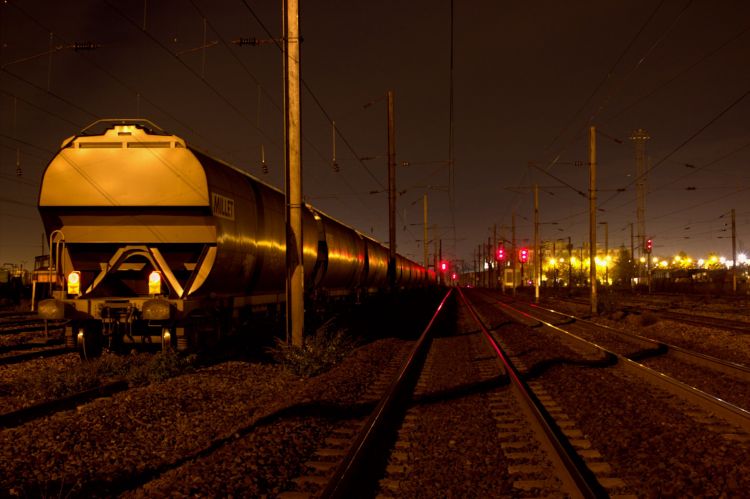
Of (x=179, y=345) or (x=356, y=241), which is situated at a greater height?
(x=356, y=241)

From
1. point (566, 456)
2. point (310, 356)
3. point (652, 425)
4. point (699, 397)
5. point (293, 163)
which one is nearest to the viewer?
point (566, 456)

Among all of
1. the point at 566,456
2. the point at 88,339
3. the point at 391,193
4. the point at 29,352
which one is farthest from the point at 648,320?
the point at 29,352

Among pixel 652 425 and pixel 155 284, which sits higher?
pixel 155 284

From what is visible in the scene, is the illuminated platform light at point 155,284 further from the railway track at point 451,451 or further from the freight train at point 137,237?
the railway track at point 451,451

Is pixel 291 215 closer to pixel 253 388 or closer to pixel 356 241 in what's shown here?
pixel 253 388

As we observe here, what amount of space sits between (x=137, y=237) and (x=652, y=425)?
8787 millimetres

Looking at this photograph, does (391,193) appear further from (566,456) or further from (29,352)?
(566,456)

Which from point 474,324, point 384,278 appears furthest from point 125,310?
point 384,278

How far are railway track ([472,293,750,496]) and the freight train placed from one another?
6.20 metres

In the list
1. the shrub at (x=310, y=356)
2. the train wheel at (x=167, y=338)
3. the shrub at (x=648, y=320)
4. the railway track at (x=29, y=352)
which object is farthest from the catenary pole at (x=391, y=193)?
the train wheel at (x=167, y=338)

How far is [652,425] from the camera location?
690cm

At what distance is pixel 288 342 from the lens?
11.7m

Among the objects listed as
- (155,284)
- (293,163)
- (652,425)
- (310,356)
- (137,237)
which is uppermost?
(293,163)

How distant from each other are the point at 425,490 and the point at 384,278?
28.5 meters
